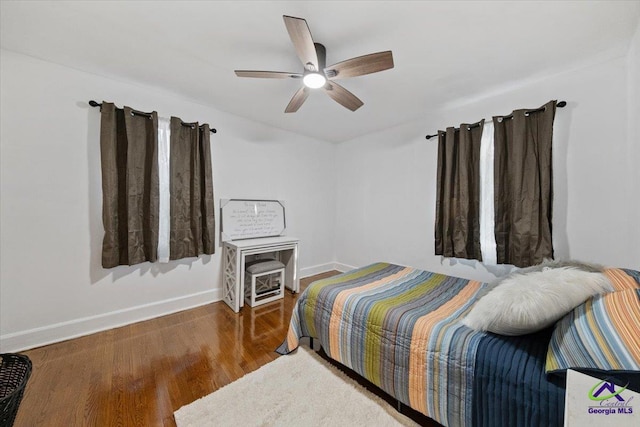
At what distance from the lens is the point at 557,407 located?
2.73 ft

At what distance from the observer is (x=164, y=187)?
97.4 inches

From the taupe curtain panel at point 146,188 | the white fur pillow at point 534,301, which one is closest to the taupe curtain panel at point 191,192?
the taupe curtain panel at point 146,188

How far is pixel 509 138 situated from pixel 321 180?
2.58 m

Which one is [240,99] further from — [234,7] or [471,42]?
[471,42]

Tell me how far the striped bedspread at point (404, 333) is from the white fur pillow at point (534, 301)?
12 cm

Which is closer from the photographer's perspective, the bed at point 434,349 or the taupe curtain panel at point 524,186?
the bed at point 434,349

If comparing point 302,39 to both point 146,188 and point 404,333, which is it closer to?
point 404,333

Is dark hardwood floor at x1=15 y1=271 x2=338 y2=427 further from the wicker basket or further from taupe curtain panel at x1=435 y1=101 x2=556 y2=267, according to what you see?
taupe curtain panel at x1=435 y1=101 x2=556 y2=267

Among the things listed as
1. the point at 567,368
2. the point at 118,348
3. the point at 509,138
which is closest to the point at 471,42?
the point at 509,138

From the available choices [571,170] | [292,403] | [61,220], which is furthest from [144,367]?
[571,170]

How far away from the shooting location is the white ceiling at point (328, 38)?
4.67 ft

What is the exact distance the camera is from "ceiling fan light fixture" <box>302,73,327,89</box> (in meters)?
1.69

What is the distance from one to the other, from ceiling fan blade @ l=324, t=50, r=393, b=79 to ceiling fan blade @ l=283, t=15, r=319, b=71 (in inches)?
5.2

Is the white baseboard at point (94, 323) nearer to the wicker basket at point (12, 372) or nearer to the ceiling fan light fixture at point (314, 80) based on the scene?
the wicker basket at point (12, 372)
